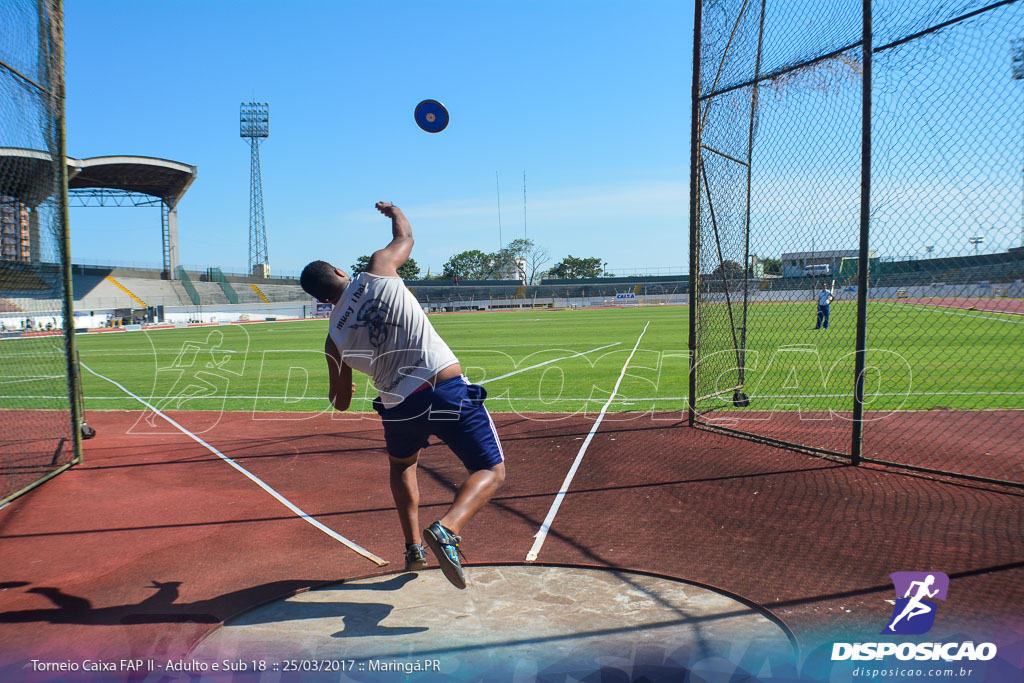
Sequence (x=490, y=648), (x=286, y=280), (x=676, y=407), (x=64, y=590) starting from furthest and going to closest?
(x=286, y=280), (x=676, y=407), (x=64, y=590), (x=490, y=648)

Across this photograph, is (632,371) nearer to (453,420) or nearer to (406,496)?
(406,496)

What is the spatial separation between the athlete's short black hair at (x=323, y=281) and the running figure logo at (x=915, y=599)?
138 inches

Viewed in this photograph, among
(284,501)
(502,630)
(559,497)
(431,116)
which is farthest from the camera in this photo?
(431,116)

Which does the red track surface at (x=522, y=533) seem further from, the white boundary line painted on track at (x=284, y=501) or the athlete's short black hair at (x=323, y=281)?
the athlete's short black hair at (x=323, y=281)

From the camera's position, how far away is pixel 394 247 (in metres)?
4.41

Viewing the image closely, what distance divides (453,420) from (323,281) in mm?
1126

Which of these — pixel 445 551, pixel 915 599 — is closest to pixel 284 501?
pixel 445 551

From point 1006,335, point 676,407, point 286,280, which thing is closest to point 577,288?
point 286,280

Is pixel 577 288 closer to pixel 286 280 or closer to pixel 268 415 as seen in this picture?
pixel 286 280

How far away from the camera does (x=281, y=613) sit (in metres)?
3.90

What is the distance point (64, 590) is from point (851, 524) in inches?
215

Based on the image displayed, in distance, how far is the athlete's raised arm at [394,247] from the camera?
4.17 m

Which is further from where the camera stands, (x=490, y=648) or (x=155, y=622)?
(x=155, y=622)

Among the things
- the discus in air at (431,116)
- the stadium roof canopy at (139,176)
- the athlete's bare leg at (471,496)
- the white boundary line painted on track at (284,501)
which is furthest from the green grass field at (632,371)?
the stadium roof canopy at (139,176)
